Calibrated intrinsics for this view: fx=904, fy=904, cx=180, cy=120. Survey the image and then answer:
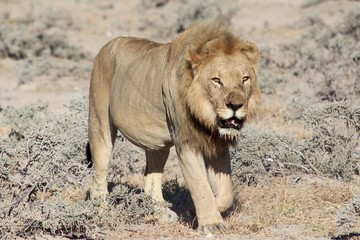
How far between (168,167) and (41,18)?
560 inches

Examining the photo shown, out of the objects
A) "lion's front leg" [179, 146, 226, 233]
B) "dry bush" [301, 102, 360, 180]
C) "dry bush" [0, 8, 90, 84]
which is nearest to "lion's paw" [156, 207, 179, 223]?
"lion's front leg" [179, 146, 226, 233]

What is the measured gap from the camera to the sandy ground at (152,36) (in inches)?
277

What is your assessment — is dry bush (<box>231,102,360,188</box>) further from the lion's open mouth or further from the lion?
the lion's open mouth

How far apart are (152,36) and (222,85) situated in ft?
45.7

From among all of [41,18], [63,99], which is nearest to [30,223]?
[63,99]

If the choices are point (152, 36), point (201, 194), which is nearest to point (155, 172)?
point (201, 194)

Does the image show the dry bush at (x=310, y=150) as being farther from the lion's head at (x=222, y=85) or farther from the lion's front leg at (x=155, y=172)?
the lion's head at (x=222, y=85)

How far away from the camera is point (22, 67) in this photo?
55.2 feet

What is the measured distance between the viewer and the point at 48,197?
759 centimetres

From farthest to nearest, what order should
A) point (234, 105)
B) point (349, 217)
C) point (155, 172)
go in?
point (155, 172), point (234, 105), point (349, 217)

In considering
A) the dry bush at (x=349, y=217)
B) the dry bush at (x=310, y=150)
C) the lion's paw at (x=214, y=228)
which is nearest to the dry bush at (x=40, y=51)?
the dry bush at (x=310, y=150)

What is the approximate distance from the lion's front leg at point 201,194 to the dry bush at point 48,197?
0.73m

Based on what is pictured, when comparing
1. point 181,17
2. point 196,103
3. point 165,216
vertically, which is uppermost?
point 196,103

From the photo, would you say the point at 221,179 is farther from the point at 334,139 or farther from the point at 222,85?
the point at 334,139
